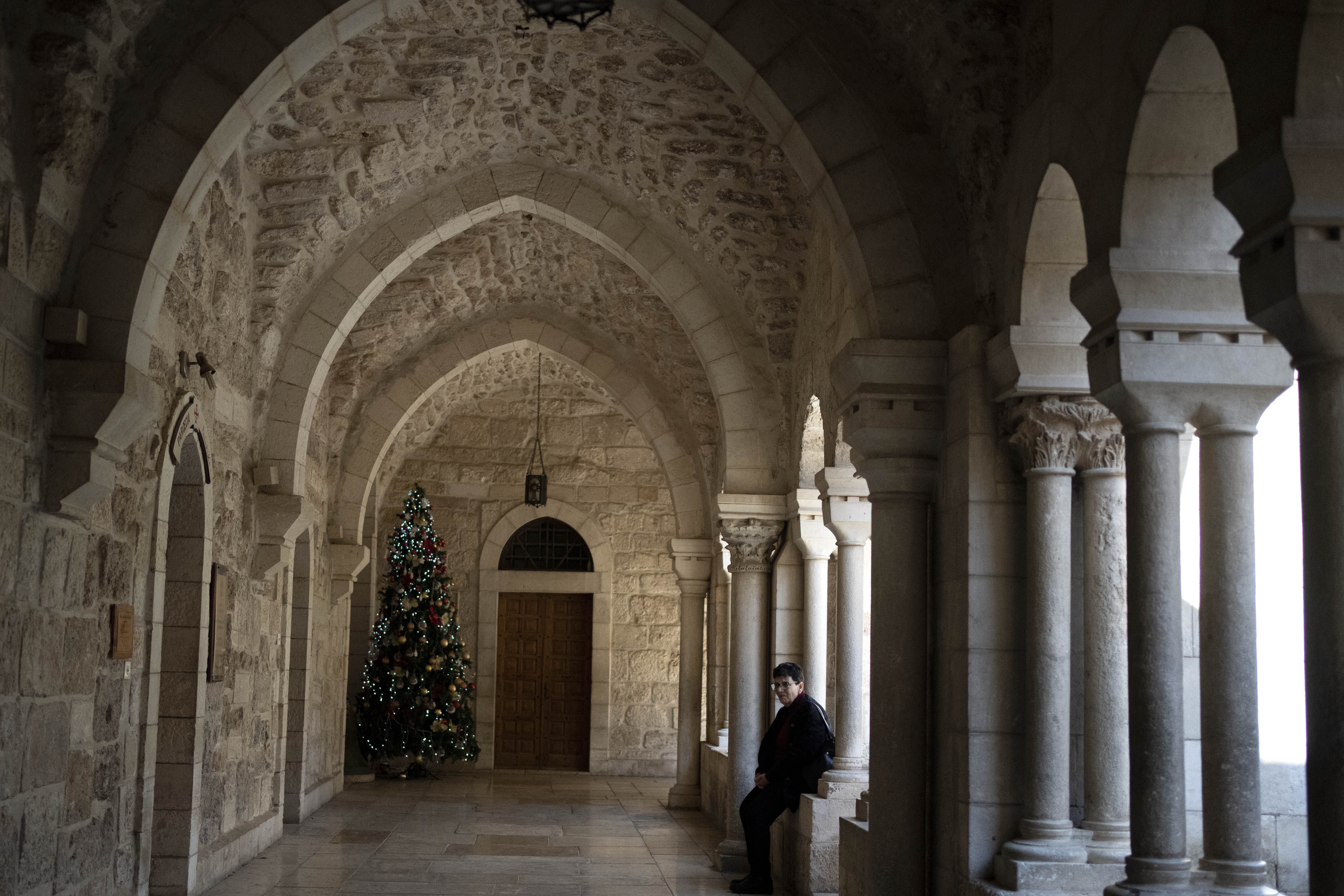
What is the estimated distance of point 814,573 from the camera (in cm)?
721

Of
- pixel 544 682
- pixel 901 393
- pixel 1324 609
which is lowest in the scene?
pixel 544 682

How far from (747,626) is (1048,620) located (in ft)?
13.0

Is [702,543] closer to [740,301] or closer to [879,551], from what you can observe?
[740,301]

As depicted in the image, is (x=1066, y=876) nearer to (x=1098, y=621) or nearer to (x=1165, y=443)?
(x=1098, y=621)

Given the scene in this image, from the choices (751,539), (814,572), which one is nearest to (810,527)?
(814,572)

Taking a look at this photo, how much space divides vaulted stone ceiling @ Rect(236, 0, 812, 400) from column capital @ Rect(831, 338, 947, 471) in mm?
2340

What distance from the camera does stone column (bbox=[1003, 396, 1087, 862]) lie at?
11.9 ft

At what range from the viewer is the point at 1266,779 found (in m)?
4.04

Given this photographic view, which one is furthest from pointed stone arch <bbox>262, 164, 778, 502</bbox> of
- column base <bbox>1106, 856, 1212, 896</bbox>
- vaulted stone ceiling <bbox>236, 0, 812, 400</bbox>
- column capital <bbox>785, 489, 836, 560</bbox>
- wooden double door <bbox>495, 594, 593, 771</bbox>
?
wooden double door <bbox>495, 594, 593, 771</bbox>

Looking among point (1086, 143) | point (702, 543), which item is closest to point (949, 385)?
point (1086, 143)

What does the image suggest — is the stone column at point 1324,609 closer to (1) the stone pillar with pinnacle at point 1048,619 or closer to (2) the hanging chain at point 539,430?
(1) the stone pillar with pinnacle at point 1048,619

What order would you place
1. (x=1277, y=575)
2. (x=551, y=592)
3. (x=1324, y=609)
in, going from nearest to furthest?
1. (x=1324, y=609)
2. (x=1277, y=575)
3. (x=551, y=592)

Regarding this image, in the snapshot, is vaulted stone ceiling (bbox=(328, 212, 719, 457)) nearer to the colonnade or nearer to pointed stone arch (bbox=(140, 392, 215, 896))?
pointed stone arch (bbox=(140, 392, 215, 896))

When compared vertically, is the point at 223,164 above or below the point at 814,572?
above
